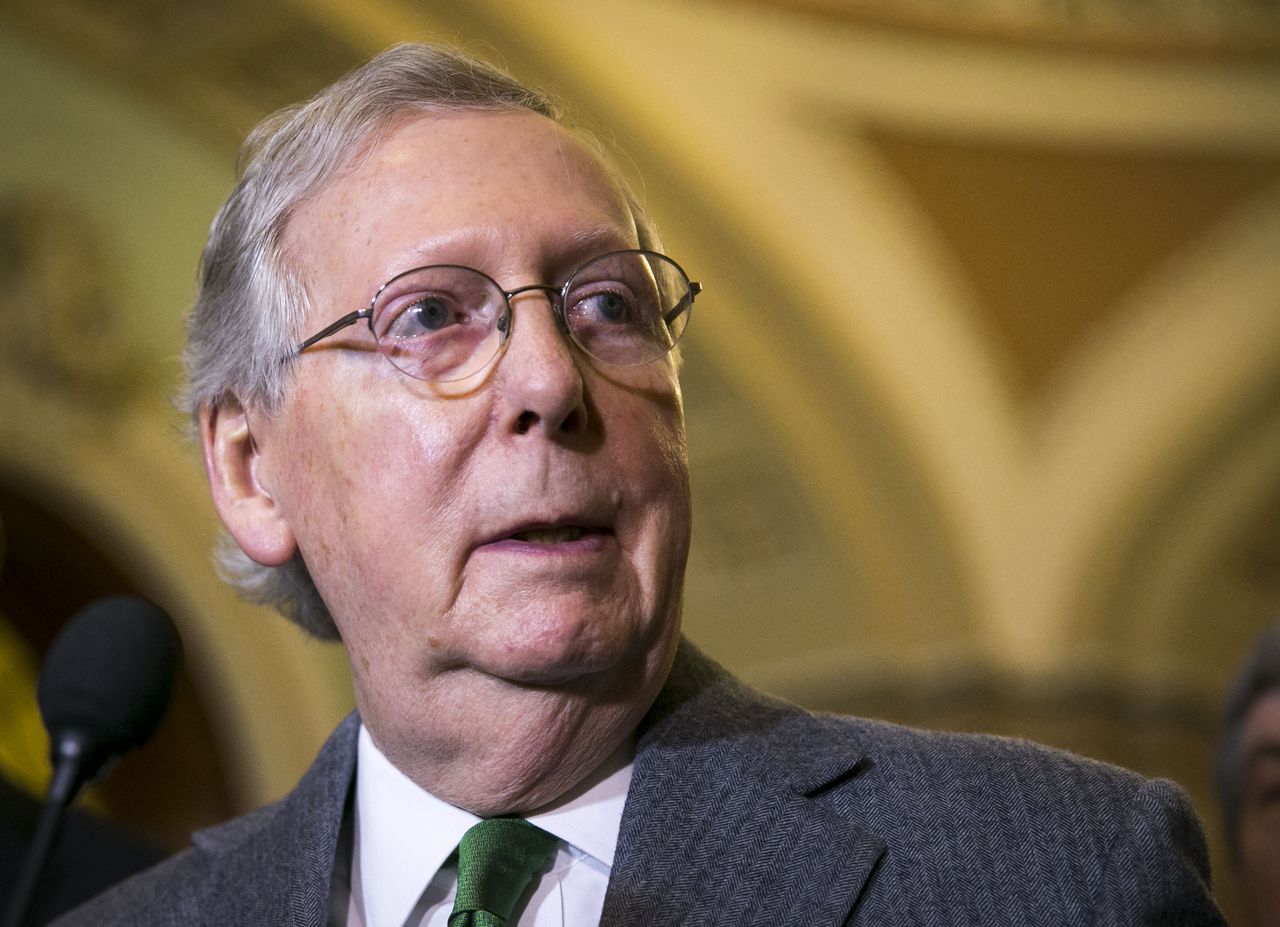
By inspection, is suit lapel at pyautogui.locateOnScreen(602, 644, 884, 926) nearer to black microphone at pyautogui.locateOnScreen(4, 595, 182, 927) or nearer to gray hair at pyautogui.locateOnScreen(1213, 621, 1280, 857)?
black microphone at pyautogui.locateOnScreen(4, 595, 182, 927)

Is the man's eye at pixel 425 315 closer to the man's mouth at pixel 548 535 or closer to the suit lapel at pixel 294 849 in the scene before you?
the man's mouth at pixel 548 535

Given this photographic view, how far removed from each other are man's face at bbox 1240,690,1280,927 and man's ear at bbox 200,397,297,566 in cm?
151

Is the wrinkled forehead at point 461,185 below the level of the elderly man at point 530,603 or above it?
above

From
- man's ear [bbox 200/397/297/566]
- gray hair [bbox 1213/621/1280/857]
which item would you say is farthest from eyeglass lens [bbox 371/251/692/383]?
gray hair [bbox 1213/621/1280/857]

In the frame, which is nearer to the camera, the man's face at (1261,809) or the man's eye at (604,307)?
the man's eye at (604,307)

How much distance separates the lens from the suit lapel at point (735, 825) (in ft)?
5.52

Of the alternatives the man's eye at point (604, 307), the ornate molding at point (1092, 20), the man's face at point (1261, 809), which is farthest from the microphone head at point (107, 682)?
the ornate molding at point (1092, 20)

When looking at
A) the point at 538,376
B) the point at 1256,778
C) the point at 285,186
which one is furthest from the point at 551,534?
the point at 1256,778

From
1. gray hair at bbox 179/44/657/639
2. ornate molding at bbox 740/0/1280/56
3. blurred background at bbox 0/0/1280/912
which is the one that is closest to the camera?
gray hair at bbox 179/44/657/639

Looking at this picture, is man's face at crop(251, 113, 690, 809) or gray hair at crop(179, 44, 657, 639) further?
gray hair at crop(179, 44, 657, 639)

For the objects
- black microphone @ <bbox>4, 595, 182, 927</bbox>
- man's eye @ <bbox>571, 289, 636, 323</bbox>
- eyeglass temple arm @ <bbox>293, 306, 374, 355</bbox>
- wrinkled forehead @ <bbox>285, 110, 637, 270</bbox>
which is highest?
wrinkled forehead @ <bbox>285, 110, 637, 270</bbox>

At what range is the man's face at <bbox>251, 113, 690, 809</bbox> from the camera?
66.9 inches

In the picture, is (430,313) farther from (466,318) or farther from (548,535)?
(548,535)

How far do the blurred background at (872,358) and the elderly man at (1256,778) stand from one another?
439cm
